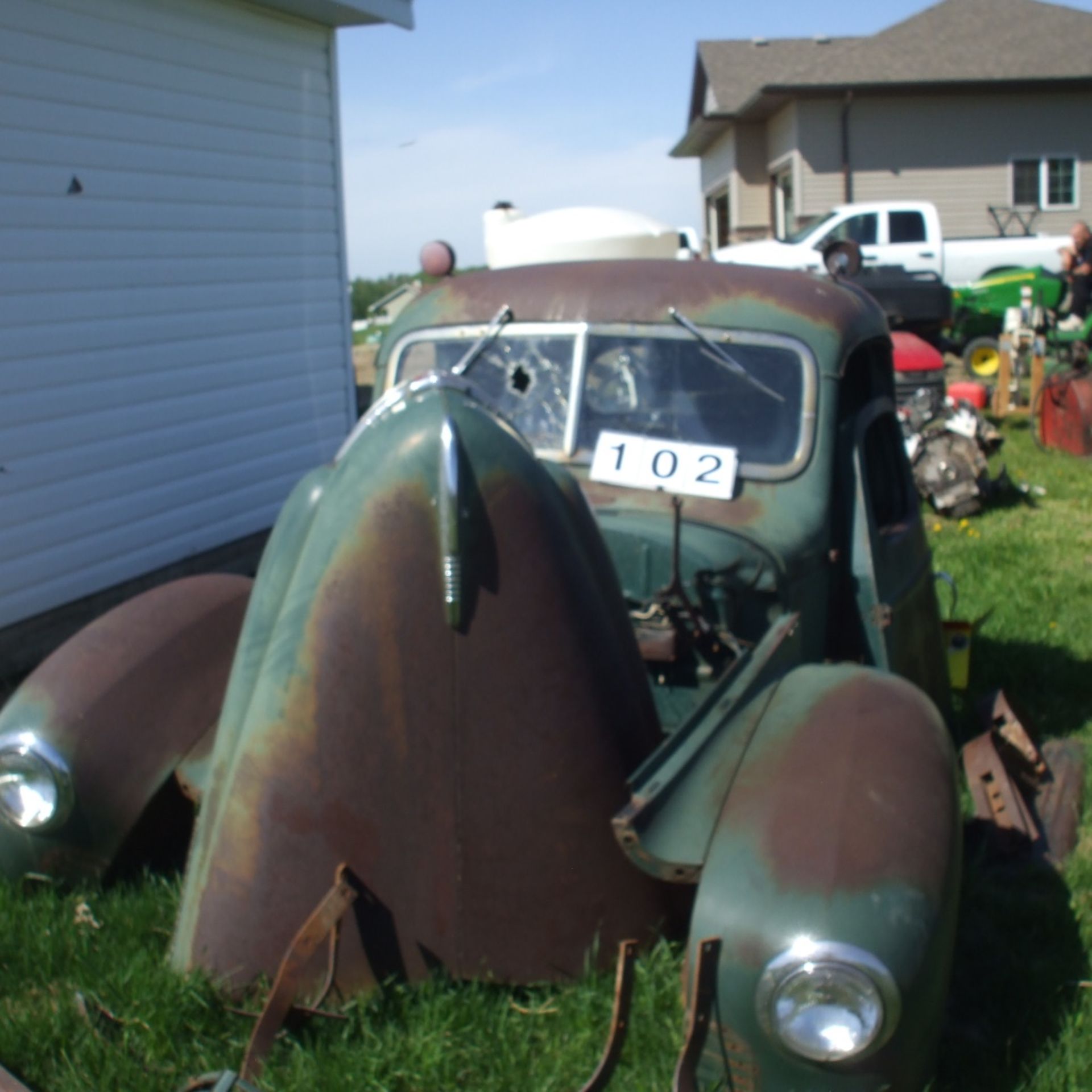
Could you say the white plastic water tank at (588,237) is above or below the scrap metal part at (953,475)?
above

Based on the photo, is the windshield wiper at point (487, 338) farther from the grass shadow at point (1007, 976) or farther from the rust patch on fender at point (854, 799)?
the grass shadow at point (1007, 976)

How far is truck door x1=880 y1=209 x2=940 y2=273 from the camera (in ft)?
67.8

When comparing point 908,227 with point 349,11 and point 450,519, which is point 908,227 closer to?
point 349,11

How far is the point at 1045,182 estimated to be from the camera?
27.5m

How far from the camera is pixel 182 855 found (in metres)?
3.47

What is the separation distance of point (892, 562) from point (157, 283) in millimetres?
5365

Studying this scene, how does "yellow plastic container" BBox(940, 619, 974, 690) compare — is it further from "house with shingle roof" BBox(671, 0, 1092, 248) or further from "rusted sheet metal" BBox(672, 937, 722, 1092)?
"house with shingle roof" BBox(671, 0, 1092, 248)

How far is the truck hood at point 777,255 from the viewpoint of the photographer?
1862 centimetres

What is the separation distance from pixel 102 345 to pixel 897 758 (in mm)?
6005

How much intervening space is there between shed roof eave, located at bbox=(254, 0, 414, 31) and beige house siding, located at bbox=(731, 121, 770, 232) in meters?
22.2

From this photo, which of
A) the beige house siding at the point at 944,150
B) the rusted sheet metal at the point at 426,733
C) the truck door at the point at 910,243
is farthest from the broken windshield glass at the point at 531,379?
the beige house siding at the point at 944,150

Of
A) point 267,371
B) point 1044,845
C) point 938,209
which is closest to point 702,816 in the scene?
point 1044,845

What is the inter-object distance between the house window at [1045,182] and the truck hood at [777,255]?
969 centimetres

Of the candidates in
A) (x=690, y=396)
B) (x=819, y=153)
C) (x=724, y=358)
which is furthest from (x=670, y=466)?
(x=819, y=153)
